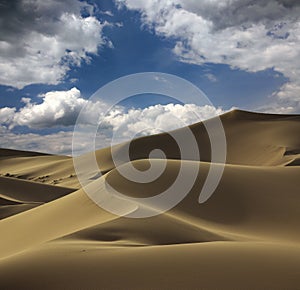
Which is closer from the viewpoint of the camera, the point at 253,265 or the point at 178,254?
the point at 253,265

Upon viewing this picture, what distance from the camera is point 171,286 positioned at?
425 cm

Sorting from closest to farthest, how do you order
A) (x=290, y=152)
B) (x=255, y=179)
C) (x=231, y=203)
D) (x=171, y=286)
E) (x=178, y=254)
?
(x=171, y=286), (x=178, y=254), (x=231, y=203), (x=255, y=179), (x=290, y=152)

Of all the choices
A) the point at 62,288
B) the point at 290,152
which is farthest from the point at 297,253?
the point at 290,152

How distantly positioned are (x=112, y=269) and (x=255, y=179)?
11.5 meters

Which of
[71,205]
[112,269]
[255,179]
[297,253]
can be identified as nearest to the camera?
[112,269]

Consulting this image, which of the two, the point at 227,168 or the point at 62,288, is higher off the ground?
the point at 227,168

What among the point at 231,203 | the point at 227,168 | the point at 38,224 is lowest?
A: the point at 38,224

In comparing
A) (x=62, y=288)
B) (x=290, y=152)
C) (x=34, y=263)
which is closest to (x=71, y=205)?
(x=34, y=263)

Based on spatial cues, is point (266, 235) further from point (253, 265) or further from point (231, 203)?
point (253, 265)

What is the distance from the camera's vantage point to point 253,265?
4.95 metres

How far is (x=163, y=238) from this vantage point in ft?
25.2

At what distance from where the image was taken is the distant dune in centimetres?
452

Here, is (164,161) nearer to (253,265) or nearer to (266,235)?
(266,235)

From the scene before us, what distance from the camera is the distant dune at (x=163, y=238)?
14.8ft
